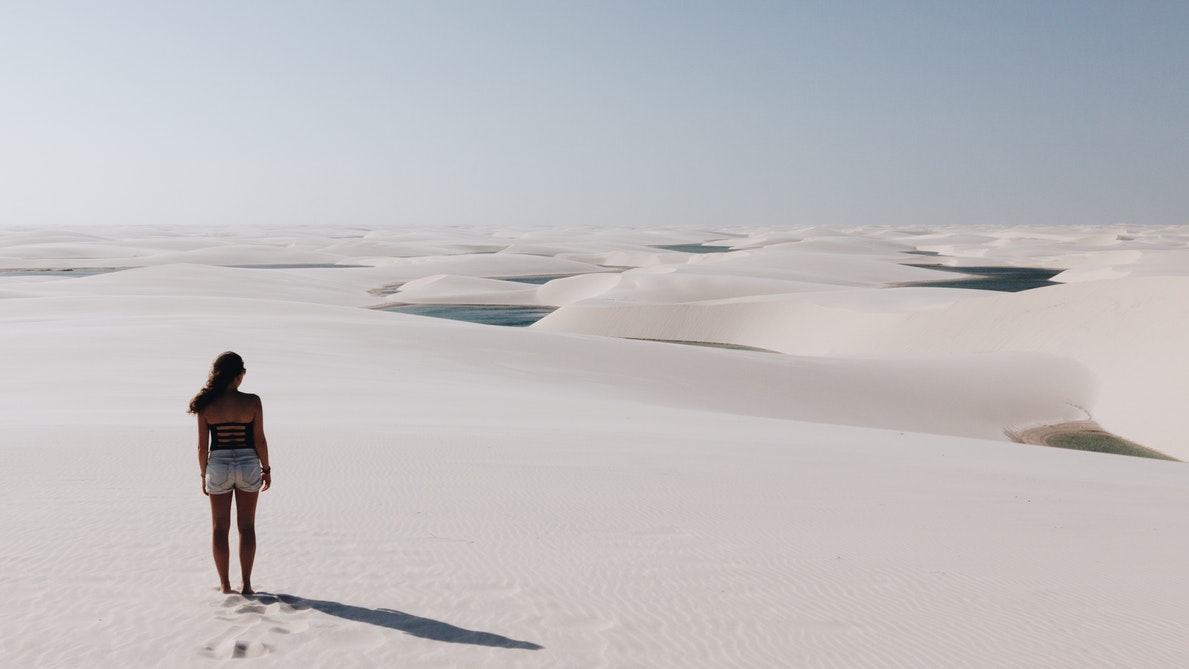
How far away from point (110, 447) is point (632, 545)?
5375 mm

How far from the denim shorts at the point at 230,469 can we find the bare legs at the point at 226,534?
68mm

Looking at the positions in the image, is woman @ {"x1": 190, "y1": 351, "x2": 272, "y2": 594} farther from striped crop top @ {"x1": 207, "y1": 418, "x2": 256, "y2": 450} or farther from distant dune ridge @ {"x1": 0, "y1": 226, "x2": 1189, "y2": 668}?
distant dune ridge @ {"x1": 0, "y1": 226, "x2": 1189, "y2": 668}

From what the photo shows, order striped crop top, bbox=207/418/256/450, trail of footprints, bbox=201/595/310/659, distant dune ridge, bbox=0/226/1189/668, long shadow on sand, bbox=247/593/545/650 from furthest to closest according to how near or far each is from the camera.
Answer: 1. striped crop top, bbox=207/418/256/450
2. distant dune ridge, bbox=0/226/1189/668
3. long shadow on sand, bbox=247/593/545/650
4. trail of footprints, bbox=201/595/310/659

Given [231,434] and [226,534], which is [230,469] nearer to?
[231,434]

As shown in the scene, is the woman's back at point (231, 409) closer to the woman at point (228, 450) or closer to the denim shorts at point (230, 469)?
the woman at point (228, 450)

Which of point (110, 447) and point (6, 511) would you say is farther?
point (110, 447)

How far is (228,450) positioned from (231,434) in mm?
88

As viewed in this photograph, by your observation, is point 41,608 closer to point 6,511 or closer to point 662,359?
point 6,511

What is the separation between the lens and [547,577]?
17.8ft

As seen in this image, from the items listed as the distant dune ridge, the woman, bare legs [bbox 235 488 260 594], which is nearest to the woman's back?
the woman

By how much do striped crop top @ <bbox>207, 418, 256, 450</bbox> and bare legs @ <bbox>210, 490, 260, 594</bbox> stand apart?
274 millimetres

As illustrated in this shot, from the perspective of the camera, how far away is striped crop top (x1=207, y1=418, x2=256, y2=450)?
466cm

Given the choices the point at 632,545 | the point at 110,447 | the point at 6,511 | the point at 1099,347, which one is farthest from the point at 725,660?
the point at 1099,347

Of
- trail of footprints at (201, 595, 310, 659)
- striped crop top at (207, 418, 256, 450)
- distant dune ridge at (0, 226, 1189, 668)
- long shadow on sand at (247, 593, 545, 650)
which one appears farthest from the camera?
striped crop top at (207, 418, 256, 450)
